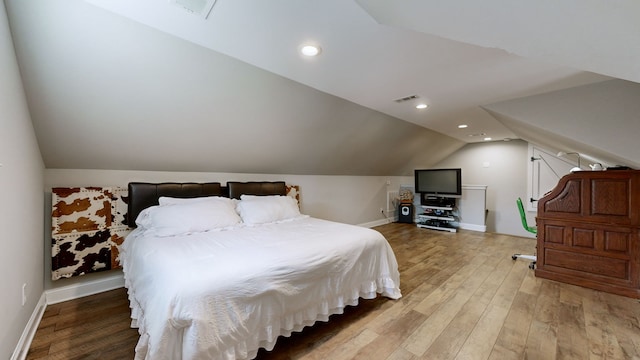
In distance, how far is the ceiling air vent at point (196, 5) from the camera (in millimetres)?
1411

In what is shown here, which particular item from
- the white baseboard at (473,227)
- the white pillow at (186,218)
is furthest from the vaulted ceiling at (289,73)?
the white baseboard at (473,227)

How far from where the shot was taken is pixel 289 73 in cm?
233

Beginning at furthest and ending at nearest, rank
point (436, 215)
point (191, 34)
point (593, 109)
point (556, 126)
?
point (436, 215) → point (556, 126) → point (593, 109) → point (191, 34)

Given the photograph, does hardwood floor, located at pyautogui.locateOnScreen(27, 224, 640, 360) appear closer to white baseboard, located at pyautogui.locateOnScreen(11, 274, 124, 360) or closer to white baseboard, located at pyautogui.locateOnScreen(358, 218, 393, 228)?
white baseboard, located at pyautogui.locateOnScreen(11, 274, 124, 360)

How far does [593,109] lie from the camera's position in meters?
2.42

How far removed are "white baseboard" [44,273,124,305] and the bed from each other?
382 millimetres

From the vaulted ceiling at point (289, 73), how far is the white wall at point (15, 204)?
18cm

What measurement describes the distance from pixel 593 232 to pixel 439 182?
3.14 metres

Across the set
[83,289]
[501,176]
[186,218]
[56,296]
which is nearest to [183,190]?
[186,218]

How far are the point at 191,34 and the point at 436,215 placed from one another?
583 cm

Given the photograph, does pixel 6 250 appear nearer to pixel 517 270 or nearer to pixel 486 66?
pixel 486 66

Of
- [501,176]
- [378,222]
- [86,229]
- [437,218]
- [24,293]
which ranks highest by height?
[501,176]

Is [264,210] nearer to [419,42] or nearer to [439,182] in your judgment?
[419,42]

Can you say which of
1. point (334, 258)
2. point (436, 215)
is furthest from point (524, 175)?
point (334, 258)
